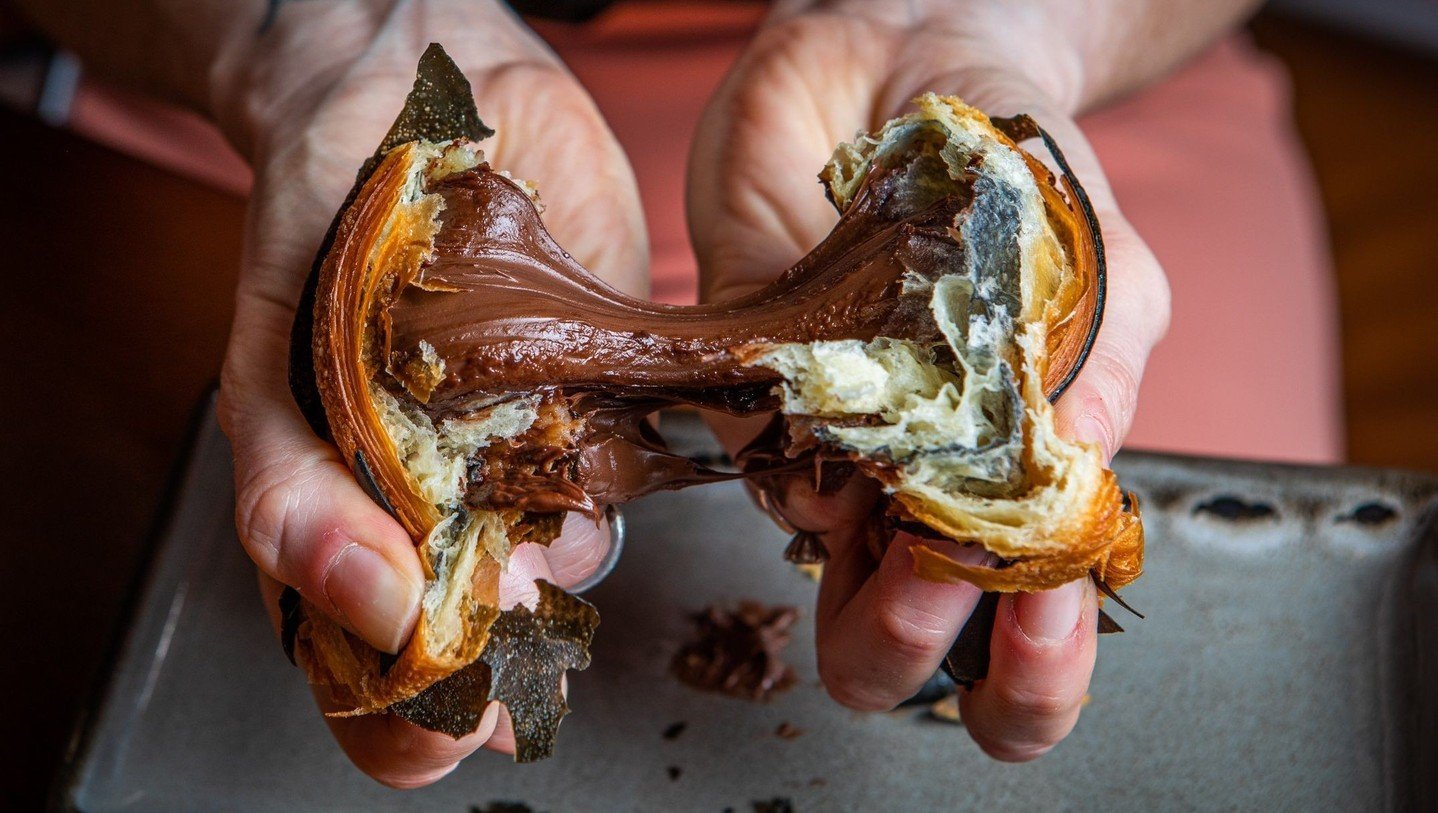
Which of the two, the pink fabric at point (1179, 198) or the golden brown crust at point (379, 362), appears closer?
the golden brown crust at point (379, 362)

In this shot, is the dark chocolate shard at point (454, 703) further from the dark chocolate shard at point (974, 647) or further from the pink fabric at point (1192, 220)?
the pink fabric at point (1192, 220)

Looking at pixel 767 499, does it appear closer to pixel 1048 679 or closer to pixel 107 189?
pixel 1048 679

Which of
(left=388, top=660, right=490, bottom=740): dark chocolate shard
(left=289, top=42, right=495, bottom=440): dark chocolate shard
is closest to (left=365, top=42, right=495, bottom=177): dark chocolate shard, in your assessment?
(left=289, top=42, right=495, bottom=440): dark chocolate shard

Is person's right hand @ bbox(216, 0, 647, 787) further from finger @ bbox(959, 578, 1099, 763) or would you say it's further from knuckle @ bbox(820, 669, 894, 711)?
finger @ bbox(959, 578, 1099, 763)

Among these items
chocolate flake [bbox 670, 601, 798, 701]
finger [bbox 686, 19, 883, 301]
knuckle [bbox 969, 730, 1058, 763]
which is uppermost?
finger [bbox 686, 19, 883, 301]

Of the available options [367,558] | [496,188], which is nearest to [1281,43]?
[496,188]

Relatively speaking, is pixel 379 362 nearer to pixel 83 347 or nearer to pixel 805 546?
pixel 805 546

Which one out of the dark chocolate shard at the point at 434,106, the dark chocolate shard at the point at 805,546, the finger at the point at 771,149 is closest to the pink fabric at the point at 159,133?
the finger at the point at 771,149
